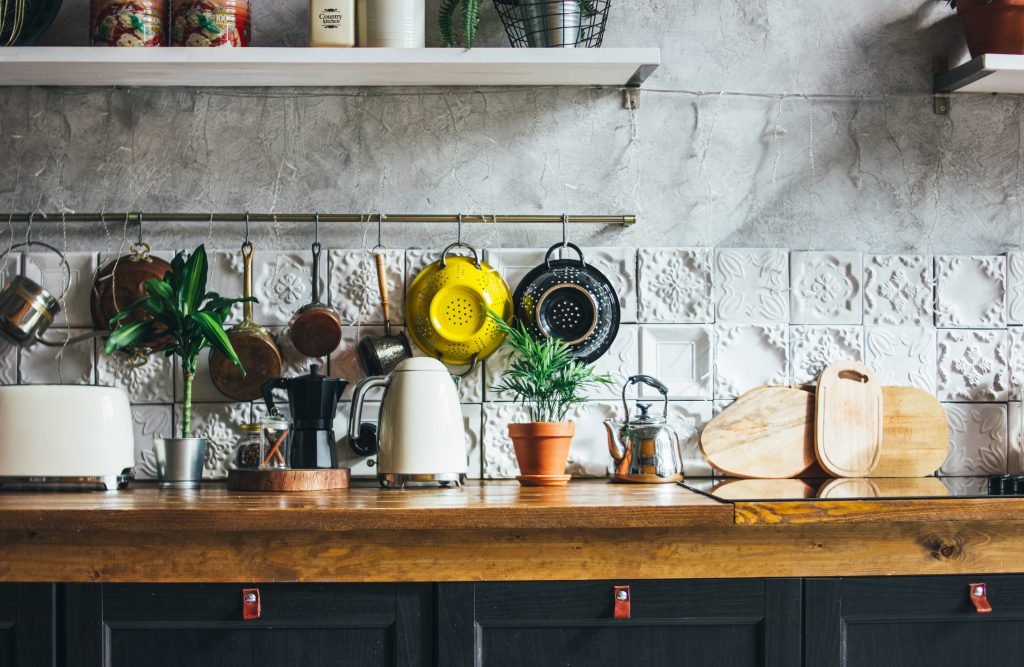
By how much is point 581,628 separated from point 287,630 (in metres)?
0.49

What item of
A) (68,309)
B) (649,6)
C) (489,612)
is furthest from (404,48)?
(489,612)

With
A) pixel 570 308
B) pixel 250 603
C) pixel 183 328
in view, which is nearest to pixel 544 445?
pixel 570 308

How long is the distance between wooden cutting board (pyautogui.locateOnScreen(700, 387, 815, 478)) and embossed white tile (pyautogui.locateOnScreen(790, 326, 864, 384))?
0.46ft

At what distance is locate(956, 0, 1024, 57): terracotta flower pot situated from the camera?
2146 mm

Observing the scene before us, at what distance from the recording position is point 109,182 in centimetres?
223

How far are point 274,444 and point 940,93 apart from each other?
1.78 m

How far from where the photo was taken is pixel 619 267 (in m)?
2.24

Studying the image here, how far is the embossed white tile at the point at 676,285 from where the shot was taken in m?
2.23

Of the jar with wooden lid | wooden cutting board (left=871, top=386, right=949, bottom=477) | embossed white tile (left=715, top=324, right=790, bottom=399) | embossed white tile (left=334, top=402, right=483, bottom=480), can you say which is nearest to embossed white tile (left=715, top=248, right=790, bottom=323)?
embossed white tile (left=715, top=324, right=790, bottom=399)

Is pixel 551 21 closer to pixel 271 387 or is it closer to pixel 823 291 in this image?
pixel 823 291

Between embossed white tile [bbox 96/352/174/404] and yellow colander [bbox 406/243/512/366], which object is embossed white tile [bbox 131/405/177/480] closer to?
embossed white tile [bbox 96/352/174/404]

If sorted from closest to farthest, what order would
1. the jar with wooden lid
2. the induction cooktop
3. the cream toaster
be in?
the induction cooktop
the cream toaster
the jar with wooden lid

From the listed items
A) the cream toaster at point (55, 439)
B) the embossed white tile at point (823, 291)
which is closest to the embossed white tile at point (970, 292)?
the embossed white tile at point (823, 291)

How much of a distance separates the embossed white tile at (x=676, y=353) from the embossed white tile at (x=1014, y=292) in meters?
0.73
